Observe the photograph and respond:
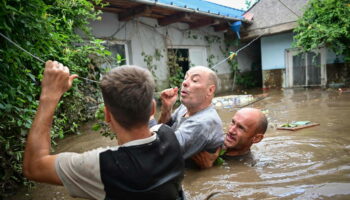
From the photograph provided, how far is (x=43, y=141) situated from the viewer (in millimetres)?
1374

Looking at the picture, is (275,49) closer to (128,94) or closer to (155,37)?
(155,37)

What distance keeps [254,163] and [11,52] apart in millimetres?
2701

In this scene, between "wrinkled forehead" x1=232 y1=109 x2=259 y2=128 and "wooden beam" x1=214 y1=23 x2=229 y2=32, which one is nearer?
"wrinkled forehead" x1=232 y1=109 x2=259 y2=128

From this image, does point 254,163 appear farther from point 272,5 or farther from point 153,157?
point 272,5

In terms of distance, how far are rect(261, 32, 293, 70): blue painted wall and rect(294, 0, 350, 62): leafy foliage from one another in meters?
1.79

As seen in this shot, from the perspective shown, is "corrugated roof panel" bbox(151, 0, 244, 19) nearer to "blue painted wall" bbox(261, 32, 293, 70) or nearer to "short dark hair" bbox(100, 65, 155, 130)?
"blue painted wall" bbox(261, 32, 293, 70)

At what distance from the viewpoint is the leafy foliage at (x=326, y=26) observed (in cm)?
867

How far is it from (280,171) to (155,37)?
6991 millimetres

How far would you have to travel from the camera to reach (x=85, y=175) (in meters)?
1.33

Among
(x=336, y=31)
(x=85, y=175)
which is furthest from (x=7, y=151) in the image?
(x=336, y=31)

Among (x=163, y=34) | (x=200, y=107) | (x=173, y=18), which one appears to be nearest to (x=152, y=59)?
(x=163, y=34)

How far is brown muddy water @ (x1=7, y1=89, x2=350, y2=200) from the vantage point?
7.58 ft

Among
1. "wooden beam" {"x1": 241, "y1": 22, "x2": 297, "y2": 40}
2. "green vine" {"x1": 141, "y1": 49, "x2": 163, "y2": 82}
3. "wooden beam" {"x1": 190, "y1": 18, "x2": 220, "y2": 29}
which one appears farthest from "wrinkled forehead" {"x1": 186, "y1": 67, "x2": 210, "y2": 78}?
"wooden beam" {"x1": 241, "y1": 22, "x2": 297, "y2": 40}

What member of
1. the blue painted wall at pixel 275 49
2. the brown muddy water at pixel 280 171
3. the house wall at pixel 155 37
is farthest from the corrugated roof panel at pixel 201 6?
the brown muddy water at pixel 280 171
